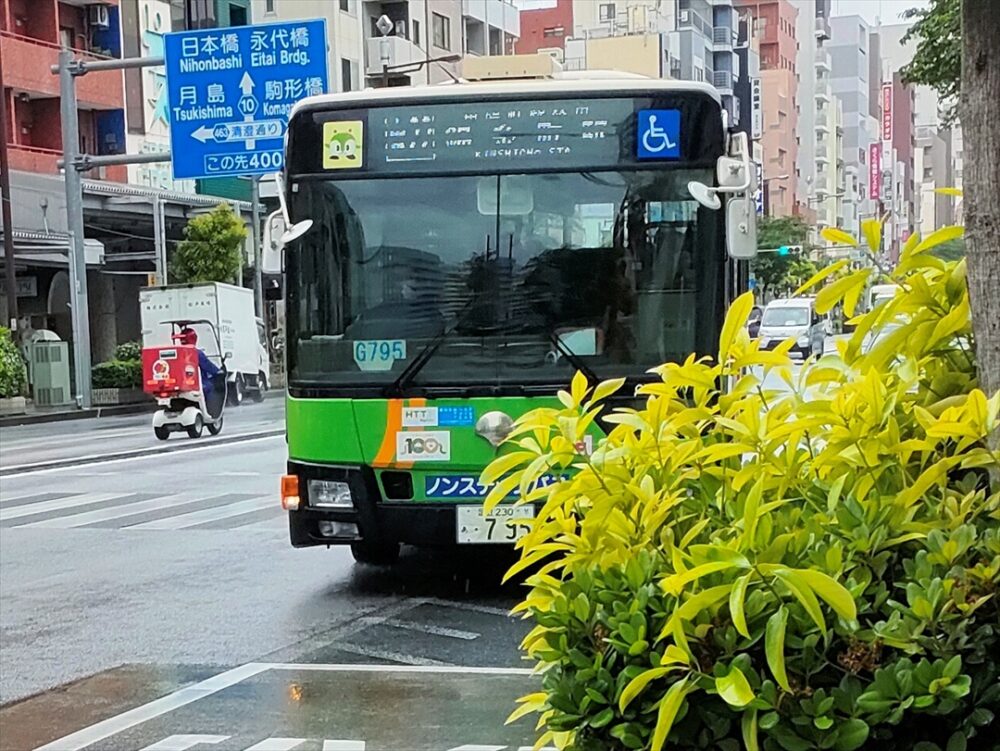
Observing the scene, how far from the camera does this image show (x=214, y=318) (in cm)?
2912

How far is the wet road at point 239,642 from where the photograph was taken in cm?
546

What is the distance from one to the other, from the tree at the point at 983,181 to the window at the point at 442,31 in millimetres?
60010

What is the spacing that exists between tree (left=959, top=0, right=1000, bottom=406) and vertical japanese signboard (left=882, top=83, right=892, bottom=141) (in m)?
116

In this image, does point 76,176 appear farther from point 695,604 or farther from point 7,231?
point 695,604

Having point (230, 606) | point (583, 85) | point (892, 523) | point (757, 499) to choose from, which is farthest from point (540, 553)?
point (230, 606)

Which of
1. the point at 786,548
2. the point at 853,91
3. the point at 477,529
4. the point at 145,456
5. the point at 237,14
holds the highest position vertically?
the point at 853,91

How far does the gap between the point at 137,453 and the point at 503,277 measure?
43.1 ft

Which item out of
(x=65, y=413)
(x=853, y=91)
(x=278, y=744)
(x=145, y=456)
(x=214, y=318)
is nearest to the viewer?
(x=278, y=744)

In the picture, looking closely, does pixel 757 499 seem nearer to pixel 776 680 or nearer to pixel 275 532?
pixel 776 680

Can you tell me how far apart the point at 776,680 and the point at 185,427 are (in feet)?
69.2

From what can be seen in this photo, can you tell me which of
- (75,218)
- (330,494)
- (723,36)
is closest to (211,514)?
(330,494)

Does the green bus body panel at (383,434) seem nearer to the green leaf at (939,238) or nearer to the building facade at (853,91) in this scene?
the green leaf at (939,238)

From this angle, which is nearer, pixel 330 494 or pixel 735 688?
pixel 735 688

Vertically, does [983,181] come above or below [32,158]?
below
